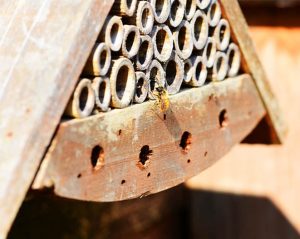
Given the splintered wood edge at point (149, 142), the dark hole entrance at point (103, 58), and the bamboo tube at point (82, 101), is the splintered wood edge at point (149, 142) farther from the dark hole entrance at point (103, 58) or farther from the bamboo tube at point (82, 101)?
the dark hole entrance at point (103, 58)

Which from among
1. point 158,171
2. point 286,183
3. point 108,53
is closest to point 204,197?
point 286,183

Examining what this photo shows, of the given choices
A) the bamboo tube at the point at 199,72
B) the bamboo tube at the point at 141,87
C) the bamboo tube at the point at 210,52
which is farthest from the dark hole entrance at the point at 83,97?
the bamboo tube at the point at 210,52

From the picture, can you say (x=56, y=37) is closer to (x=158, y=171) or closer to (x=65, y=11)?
(x=65, y=11)

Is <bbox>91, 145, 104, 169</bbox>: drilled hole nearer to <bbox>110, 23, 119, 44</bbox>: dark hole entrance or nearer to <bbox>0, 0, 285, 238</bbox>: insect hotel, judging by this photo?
<bbox>0, 0, 285, 238</bbox>: insect hotel

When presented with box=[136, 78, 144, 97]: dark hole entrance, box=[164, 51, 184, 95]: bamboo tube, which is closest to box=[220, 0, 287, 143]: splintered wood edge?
box=[164, 51, 184, 95]: bamboo tube

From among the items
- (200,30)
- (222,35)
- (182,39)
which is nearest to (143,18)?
(182,39)
